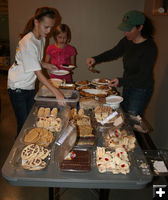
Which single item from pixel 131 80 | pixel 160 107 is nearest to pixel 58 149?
pixel 131 80

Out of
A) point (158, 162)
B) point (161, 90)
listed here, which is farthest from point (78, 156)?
point (161, 90)

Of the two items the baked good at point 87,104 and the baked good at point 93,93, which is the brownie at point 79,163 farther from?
the baked good at point 93,93

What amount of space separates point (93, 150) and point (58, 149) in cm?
21

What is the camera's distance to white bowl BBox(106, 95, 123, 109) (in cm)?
176

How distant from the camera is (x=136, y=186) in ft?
3.25

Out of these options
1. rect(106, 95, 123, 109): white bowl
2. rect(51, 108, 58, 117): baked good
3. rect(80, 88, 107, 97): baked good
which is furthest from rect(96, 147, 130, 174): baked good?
rect(80, 88, 107, 97): baked good

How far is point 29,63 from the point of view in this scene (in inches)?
65.9

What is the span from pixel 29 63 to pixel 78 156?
35.9 inches

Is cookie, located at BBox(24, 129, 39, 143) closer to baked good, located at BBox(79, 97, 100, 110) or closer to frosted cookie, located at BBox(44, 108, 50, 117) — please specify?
frosted cookie, located at BBox(44, 108, 50, 117)

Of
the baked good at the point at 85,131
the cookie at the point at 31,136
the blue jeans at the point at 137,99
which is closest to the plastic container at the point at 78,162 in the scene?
the baked good at the point at 85,131

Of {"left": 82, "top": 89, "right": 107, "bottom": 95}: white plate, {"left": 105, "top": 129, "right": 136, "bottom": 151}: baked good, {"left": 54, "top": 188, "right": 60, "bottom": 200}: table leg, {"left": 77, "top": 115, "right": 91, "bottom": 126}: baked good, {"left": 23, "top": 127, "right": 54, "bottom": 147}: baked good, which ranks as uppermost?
{"left": 82, "top": 89, "right": 107, "bottom": 95}: white plate

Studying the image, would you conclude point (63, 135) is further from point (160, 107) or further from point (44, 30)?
point (160, 107)

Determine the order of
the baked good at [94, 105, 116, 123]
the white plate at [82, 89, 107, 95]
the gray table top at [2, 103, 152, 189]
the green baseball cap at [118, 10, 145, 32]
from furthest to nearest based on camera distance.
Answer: the white plate at [82, 89, 107, 95] < the green baseball cap at [118, 10, 145, 32] < the baked good at [94, 105, 116, 123] < the gray table top at [2, 103, 152, 189]

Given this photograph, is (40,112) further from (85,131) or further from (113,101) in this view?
(113,101)
